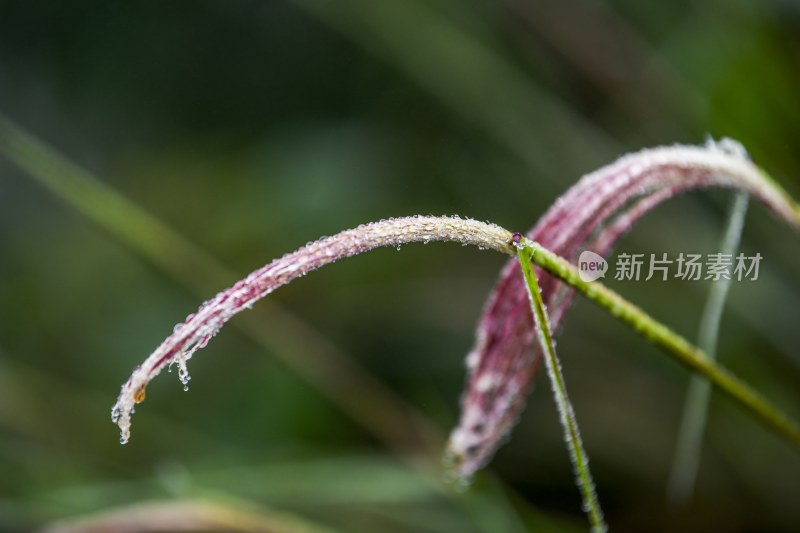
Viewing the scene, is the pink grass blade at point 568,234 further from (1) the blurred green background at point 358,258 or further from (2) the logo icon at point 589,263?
(1) the blurred green background at point 358,258

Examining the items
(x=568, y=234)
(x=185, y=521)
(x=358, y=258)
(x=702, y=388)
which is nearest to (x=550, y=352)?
(x=568, y=234)

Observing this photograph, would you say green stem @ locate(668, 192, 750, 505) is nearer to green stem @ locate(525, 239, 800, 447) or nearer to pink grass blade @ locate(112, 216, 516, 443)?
green stem @ locate(525, 239, 800, 447)

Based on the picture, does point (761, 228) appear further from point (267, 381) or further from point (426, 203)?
point (267, 381)

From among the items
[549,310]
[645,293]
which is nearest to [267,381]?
[645,293]

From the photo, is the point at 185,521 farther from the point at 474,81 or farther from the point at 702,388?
the point at 474,81

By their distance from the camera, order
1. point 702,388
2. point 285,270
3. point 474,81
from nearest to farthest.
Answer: point 285,270 → point 702,388 → point 474,81

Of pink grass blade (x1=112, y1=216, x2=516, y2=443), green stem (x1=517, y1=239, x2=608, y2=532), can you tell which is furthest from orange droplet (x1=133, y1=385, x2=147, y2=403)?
green stem (x1=517, y1=239, x2=608, y2=532)
